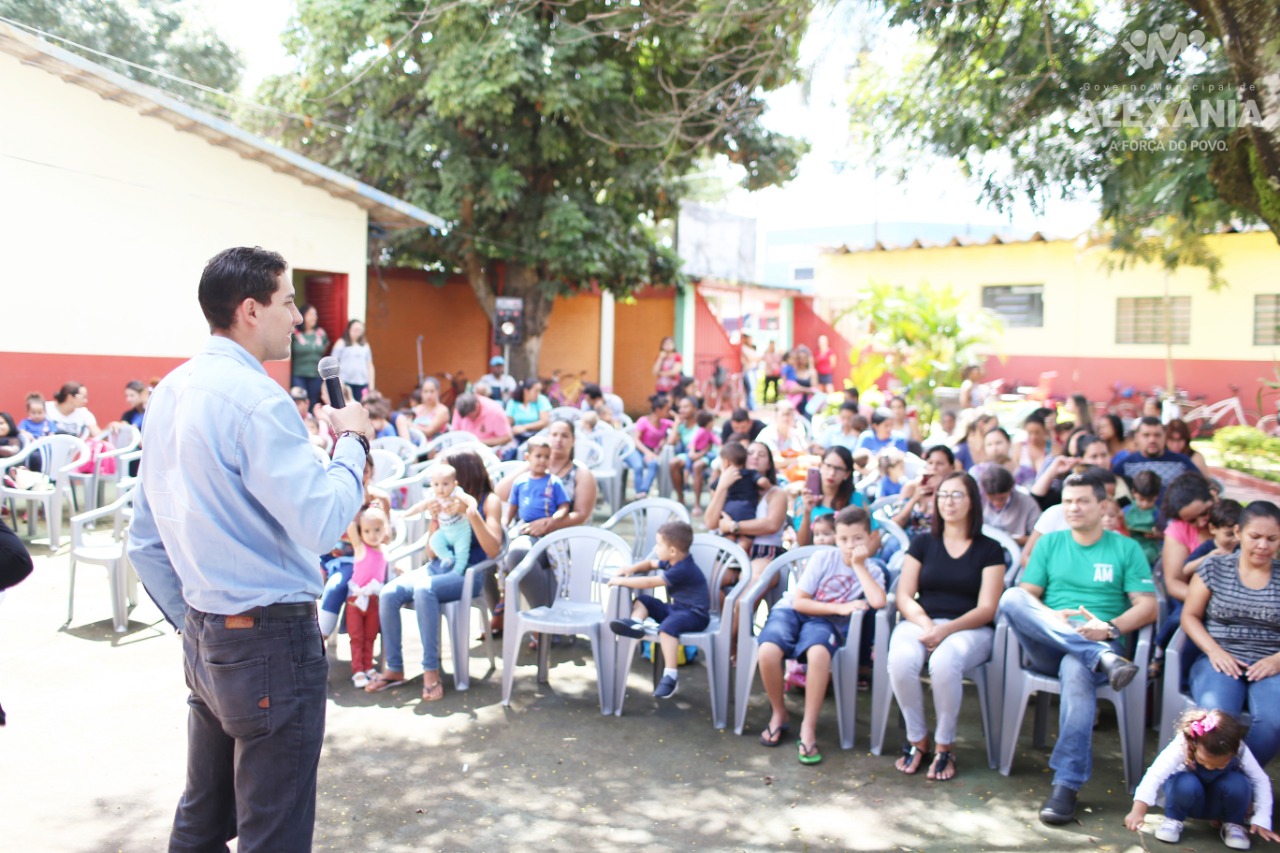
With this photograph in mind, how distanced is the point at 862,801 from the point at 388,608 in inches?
102

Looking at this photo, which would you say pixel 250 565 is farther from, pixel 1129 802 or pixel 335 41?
pixel 335 41

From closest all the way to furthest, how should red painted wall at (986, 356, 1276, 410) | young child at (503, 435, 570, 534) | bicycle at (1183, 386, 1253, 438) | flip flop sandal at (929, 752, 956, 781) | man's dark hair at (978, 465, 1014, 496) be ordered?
flip flop sandal at (929, 752, 956, 781)
man's dark hair at (978, 465, 1014, 496)
young child at (503, 435, 570, 534)
bicycle at (1183, 386, 1253, 438)
red painted wall at (986, 356, 1276, 410)

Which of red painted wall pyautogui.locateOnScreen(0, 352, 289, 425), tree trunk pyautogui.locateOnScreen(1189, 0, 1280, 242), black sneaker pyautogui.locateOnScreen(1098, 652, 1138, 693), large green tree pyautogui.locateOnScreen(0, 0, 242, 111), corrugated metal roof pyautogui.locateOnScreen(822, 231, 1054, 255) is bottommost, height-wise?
black sneaker pyautogui.locateOnScreen(1098, 652, 1138, 693)

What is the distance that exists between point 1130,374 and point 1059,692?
1668 centimetres

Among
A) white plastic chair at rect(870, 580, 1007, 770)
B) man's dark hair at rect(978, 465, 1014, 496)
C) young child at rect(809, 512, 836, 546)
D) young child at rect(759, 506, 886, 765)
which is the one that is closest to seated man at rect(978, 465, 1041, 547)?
man's dark hair at rect(978, 465, 1014, 496)

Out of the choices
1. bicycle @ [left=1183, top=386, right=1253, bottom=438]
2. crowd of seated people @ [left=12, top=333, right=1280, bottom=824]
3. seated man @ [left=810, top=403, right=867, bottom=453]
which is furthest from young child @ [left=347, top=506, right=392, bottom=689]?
bicycle @ [left=1183, top=386, right=1253, bottom=438]

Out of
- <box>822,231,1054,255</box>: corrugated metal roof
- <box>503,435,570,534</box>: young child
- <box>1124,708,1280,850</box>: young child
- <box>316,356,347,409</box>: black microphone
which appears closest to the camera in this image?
<box>316,356,347,409</box>: black microphone

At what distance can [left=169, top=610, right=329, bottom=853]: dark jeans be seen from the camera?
2311mm

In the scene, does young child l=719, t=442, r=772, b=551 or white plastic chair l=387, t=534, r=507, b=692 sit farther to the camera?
young child l=719, t=442, r=772, b=551

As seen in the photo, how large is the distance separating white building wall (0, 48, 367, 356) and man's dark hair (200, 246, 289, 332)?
7.53m

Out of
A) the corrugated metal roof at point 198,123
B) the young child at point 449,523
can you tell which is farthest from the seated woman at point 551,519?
the corrugated metal roof at point 198,123

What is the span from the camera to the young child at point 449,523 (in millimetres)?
5633

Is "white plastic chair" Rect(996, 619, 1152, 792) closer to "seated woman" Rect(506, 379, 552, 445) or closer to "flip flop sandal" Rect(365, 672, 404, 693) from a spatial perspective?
"flip flop sandal" Rect(365, 672, 404, 693)
